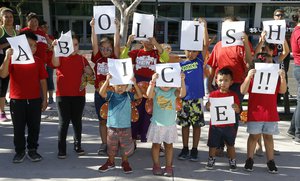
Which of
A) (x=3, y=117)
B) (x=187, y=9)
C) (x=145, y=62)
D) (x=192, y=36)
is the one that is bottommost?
(x=3, y=117)

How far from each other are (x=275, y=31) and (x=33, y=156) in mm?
3420

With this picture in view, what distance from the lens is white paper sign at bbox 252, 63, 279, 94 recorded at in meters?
4.17

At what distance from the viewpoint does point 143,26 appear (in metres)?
4.50

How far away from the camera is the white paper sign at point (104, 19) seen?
4.53 m

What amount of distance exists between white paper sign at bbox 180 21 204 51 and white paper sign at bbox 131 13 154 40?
0.40m

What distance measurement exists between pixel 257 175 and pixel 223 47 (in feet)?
5.39

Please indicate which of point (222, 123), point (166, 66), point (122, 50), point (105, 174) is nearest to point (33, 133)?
point (105, 174)

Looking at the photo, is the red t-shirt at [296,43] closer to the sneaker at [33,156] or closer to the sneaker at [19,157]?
the sneaker at [33,156]

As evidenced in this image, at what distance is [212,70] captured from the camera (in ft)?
15.8

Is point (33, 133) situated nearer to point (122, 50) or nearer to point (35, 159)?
point (35, 159)

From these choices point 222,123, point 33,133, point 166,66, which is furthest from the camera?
point 33,133

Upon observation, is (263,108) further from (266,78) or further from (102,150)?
(102,150)

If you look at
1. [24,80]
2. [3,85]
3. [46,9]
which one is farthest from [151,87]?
[46,9]

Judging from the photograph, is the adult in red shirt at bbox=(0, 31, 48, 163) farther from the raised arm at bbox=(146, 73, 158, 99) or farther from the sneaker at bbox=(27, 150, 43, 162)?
the raised arm at bbox=(146, 73, 158, 99)
